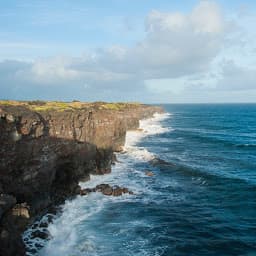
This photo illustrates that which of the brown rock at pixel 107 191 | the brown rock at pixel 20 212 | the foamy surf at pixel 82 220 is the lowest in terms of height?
the foamy surf at pixel 82 220

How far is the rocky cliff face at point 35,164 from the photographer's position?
26.0 m

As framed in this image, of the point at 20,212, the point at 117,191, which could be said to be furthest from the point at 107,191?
the point at 20,212

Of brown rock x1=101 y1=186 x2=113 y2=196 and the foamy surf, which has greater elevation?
brown rock x1=101 y1=186 x2=113 y2=196

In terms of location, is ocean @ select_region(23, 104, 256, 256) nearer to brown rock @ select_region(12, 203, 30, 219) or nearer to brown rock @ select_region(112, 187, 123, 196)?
brown rock @ select_region(112, 187, 123, 196)

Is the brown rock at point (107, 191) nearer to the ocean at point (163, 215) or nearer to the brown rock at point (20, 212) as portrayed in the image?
the ocean at point (163, 215)

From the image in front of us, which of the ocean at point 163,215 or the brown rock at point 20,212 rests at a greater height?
the brown rock at point 20,212

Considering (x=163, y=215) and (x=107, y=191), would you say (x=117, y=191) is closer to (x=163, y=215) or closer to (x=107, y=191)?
(x=107, y=191)

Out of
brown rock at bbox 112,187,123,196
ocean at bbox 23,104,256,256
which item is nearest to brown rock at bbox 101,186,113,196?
brown rock at bbox 112,187,123,196

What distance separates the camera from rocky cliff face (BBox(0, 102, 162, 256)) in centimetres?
2600

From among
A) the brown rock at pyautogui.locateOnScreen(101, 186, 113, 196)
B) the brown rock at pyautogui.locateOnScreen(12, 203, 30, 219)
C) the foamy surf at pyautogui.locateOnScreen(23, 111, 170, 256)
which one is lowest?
the foamy surf at pyautogui.locateOnScreen(23, 111, 170, 256)

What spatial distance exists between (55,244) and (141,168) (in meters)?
29.9

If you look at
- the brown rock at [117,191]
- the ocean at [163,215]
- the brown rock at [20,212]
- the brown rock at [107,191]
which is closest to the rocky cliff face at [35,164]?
the brown rock at [20,212]

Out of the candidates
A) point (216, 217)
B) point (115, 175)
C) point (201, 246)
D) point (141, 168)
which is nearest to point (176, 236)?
point (201, 246)

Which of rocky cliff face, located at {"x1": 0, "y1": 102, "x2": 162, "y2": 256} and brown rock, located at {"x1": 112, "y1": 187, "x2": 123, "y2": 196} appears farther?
brown rock, located at {"x1": 112, "y1": 187, "x2": 123, "y2": 196}
